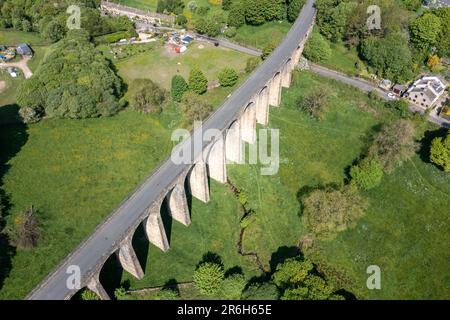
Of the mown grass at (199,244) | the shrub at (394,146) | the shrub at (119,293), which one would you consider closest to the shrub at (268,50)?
the shrub at (394,146)

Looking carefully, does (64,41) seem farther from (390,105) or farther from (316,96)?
(390,105)

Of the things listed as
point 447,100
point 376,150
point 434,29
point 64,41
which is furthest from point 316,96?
point 64,41

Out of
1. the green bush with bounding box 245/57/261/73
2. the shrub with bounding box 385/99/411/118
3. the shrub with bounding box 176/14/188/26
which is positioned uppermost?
the shrub with bounding box 176/14/188/26

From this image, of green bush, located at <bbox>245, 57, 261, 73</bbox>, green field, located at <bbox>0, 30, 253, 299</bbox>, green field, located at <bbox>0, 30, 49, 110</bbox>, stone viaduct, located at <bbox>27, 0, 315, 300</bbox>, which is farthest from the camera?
green bush, located at <bbox>245, 57, 261, 73</bbox>

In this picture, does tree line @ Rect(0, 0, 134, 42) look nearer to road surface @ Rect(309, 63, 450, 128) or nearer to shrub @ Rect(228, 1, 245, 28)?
shrub @ Rect(228, 1, 245, 28)

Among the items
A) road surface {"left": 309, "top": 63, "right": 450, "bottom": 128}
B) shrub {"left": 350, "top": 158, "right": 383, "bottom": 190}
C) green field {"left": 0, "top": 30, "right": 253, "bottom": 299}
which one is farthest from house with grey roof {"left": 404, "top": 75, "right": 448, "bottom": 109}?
green field {"left": 0, "top": 30, "right": 253, "bottom": 299}

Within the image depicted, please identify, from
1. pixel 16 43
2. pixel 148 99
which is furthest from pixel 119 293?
pixel 16 43
